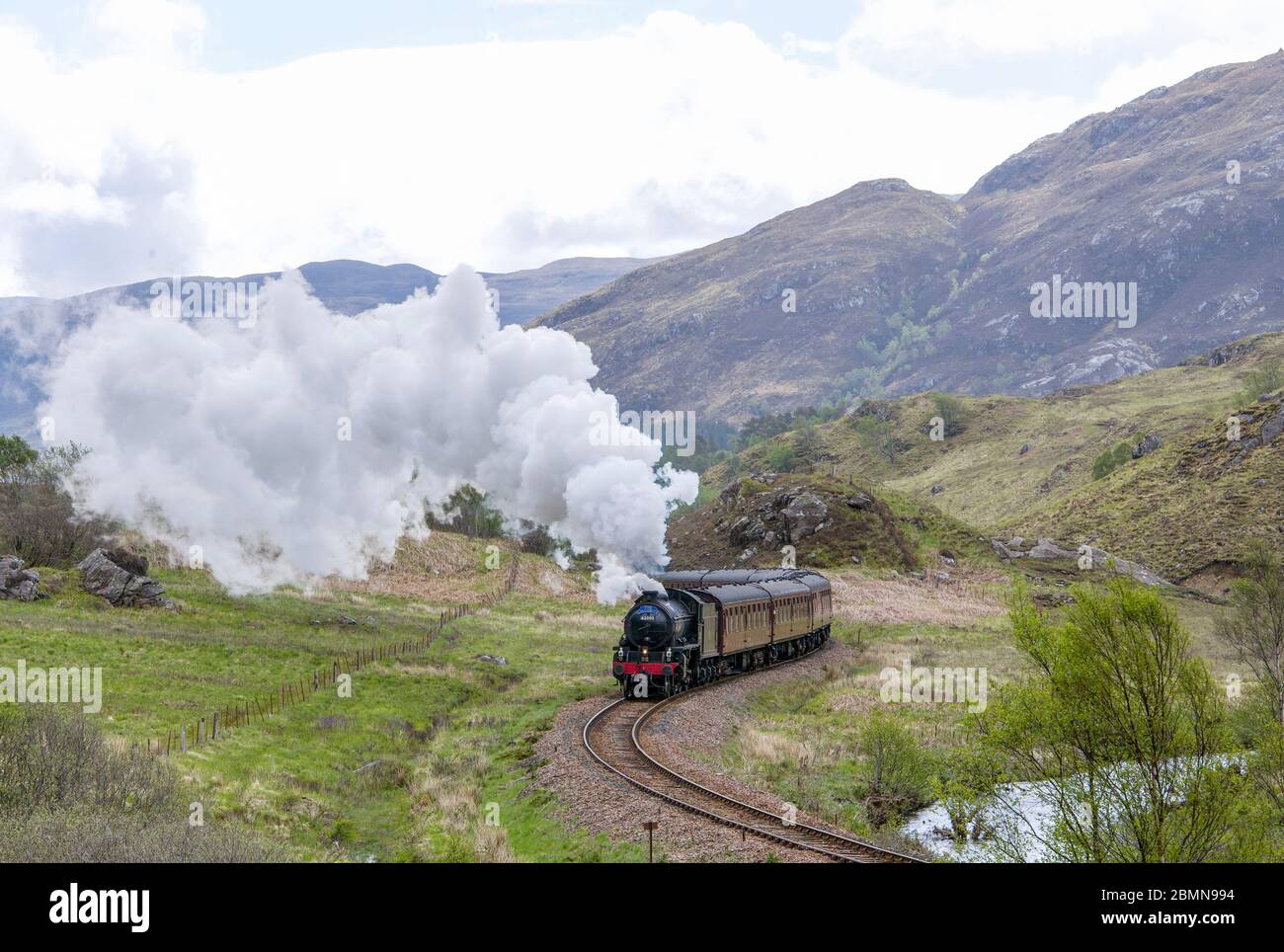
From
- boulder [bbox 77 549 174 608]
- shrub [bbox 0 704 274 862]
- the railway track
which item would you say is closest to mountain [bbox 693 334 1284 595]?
the railway track

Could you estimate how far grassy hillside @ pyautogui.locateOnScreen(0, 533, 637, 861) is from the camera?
25.3 metres

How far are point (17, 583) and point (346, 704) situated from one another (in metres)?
26.2

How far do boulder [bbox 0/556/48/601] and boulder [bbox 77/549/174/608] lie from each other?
2689 millimetres

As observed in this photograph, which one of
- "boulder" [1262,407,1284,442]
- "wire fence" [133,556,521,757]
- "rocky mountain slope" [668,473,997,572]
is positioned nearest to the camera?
"wire fence" [133,556,521,757]

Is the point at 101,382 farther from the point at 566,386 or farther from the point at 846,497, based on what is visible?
the point at 846,497

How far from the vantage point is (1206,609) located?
79.7 metres

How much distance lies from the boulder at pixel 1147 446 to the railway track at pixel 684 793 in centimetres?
11330

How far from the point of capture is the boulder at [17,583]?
5203 cm

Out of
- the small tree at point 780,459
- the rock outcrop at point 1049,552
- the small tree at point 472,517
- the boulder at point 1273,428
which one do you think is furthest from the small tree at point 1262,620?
the small tree at point 780,459

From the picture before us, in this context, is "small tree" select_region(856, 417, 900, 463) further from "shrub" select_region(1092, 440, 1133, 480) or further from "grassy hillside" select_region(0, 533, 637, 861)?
"grassy hillside" select_region(0, 533, 637, 861)

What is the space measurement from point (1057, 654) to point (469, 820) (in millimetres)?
14730

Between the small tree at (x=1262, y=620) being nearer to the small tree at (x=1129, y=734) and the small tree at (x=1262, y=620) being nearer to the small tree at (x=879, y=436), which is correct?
the small tree at (x=1129, y=734)

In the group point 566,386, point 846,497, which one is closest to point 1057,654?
point 566,386

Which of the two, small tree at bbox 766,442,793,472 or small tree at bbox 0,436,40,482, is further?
small tree at bbox 766,442,793,472
